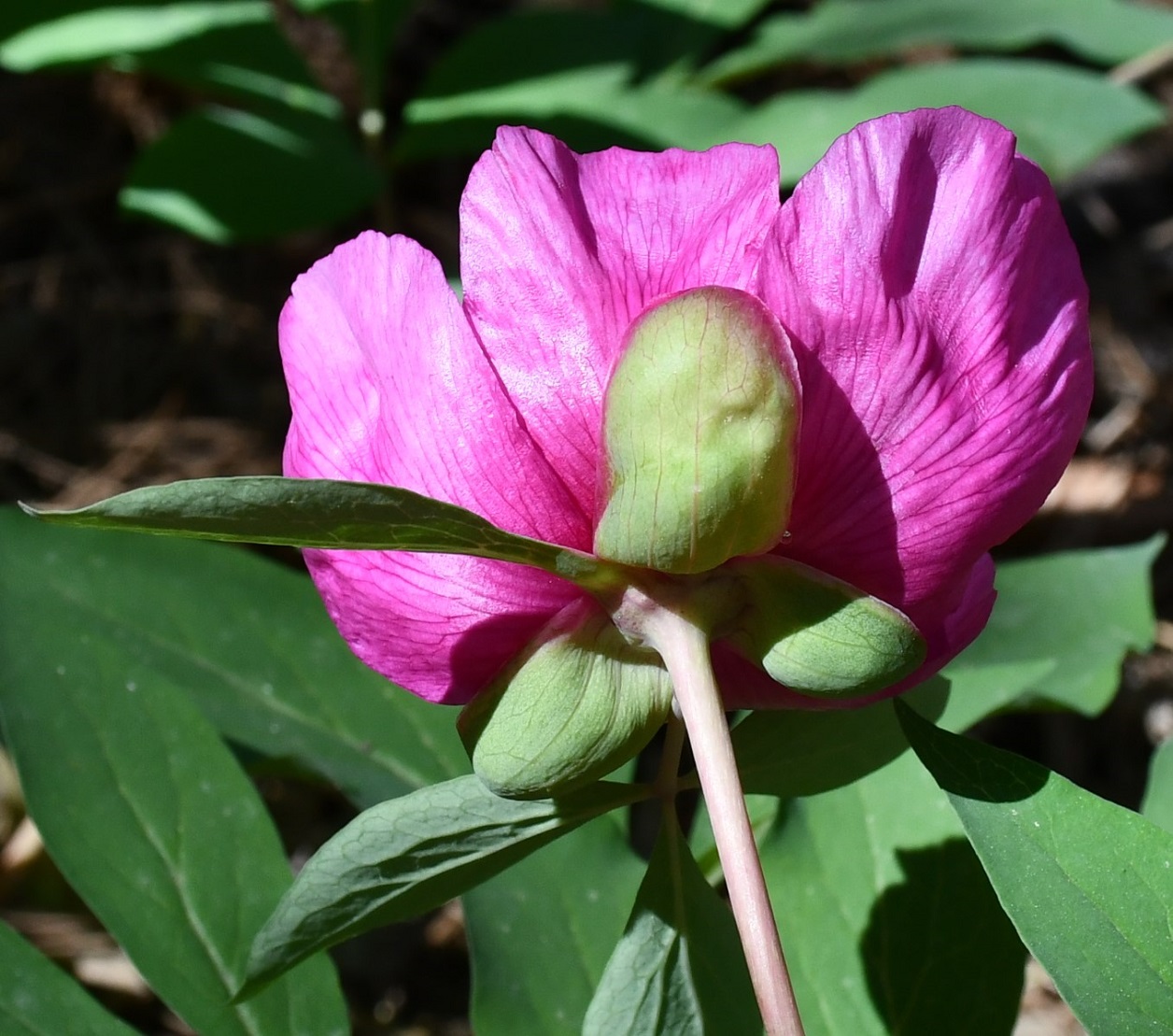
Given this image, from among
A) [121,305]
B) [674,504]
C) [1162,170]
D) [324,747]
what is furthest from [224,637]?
[1162,170]

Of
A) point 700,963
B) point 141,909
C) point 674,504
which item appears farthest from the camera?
point 141,909

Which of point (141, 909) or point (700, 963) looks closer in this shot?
point (700, 963)

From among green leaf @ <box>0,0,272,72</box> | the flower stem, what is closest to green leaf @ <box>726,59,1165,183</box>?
green leaf @ <box>0,0,272,72</box>

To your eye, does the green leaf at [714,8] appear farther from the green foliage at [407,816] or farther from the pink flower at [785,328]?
the pink flower at [785,328]

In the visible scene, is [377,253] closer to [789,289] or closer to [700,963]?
[789,289]

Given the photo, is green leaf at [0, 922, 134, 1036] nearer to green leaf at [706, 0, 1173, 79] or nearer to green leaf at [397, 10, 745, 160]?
green leaf at [397, 10, 745, 160]

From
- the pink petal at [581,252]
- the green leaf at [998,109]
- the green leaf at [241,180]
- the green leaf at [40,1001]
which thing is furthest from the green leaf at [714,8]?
the green leaf at [40,1001]
